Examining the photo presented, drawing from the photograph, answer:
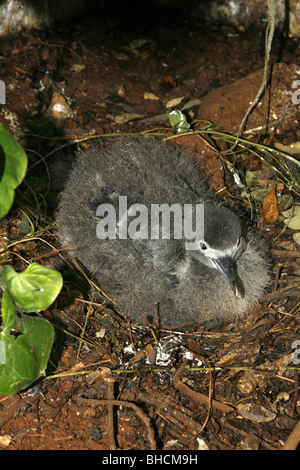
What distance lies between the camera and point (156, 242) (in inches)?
115

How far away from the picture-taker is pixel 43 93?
15.0ft

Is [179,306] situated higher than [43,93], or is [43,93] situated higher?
[43,93]

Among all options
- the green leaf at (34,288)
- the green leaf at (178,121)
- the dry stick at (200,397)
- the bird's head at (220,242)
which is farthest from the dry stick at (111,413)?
the green leaf at (178,121)

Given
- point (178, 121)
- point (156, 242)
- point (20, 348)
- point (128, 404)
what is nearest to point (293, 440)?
point (128, 404)

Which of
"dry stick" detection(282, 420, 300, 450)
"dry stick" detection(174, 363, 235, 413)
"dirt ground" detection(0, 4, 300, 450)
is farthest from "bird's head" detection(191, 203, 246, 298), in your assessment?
"dry stick" detection(282, 420, 300, 450)

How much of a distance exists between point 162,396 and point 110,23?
15.3 feet

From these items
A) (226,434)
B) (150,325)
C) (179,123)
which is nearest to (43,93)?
(179,123)

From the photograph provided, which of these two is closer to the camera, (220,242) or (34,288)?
(34,288)

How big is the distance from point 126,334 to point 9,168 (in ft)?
5.58

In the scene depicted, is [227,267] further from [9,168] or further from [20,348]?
[9,168]

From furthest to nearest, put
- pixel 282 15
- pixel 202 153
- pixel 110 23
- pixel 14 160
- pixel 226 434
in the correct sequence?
pixel 110 23
pixel 282 15
pixel 202 153
pixel 226 434
pixel 14 160

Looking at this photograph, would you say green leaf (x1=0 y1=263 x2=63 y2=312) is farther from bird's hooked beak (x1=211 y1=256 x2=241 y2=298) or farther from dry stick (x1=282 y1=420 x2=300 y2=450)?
dry stick (x1=282 y1=420 x2=300 y2=450)

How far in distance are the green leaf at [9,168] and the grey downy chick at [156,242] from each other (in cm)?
115

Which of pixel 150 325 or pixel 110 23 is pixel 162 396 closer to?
pixel 150 325
